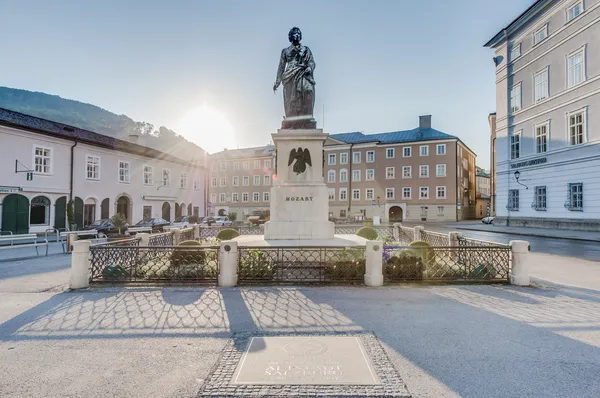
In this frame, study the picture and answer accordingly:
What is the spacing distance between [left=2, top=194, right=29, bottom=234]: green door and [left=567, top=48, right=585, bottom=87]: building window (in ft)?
140

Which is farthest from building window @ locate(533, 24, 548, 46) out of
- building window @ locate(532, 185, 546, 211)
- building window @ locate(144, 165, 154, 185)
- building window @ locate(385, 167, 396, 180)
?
building window @ locate(144, 165, 154, 185)

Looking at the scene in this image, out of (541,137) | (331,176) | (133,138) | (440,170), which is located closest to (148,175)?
(133,138)

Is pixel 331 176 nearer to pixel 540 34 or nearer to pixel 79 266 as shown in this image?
pixel 540 34

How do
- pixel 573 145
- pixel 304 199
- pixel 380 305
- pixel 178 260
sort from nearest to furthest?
pixel 380 305 → pixel 178 260 → pixel 304 199 → pixel 573 145

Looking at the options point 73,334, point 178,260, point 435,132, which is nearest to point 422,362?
point 73,334

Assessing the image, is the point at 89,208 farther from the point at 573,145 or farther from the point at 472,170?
the point at 472,170

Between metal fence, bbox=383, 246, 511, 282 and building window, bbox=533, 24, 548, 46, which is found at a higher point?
building window, bbox=533, 24, 548, 46

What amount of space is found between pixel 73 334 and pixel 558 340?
24.5 ft

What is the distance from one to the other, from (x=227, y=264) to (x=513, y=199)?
31819 millimetres

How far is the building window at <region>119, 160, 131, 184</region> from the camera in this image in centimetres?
3109

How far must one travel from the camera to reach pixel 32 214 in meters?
24.0

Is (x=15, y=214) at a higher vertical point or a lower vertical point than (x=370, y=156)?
A: lower

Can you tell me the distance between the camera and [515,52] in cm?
3033

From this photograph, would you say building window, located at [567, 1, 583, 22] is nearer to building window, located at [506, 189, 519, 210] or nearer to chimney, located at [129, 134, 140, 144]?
building window, located at [506, 189, 519, 210]
